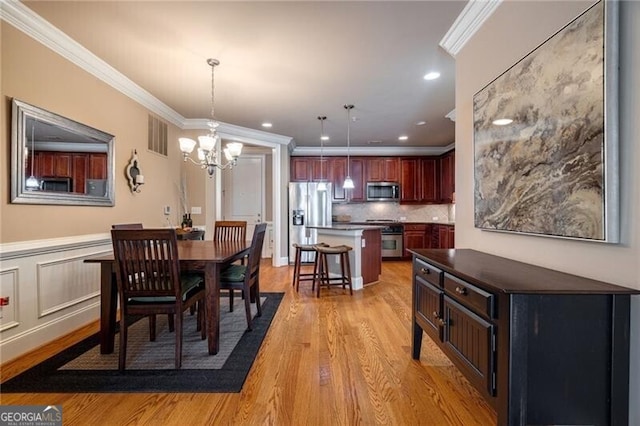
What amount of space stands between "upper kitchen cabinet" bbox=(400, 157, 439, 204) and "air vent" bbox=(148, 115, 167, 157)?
16.2 feet

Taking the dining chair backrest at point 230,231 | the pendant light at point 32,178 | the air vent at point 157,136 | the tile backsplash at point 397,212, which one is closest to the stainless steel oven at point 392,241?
the tile backsplash at point 397,212

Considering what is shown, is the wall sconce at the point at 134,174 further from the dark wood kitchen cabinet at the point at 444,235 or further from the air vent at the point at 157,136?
the dark wood kitchen cabinet at the point at 444,235

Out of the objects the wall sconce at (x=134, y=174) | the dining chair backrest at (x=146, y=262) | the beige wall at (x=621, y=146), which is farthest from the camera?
the wall sconce at (x=134, y=174)

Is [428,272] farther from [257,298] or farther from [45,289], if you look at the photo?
[45,289]

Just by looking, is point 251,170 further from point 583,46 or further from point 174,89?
point 583,46

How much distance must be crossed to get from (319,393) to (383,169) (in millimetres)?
5859

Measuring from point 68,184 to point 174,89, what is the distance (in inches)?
64.2

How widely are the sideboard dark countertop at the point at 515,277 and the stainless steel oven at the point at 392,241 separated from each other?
192 inches

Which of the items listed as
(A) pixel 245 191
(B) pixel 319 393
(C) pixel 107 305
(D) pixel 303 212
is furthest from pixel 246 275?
(A) pixel 245 191

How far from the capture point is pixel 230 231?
393 centimetres

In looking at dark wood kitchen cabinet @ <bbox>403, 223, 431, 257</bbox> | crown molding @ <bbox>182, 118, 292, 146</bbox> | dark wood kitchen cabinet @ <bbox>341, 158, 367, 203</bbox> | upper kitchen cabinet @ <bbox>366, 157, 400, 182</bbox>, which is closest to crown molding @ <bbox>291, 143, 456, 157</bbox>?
upper kitchen cabinet @ <bbox>366, 157, 400, 182</bbox>

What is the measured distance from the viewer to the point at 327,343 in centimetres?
260

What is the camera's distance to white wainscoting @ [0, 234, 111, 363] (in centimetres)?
229

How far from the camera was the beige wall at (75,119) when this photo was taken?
230cm
